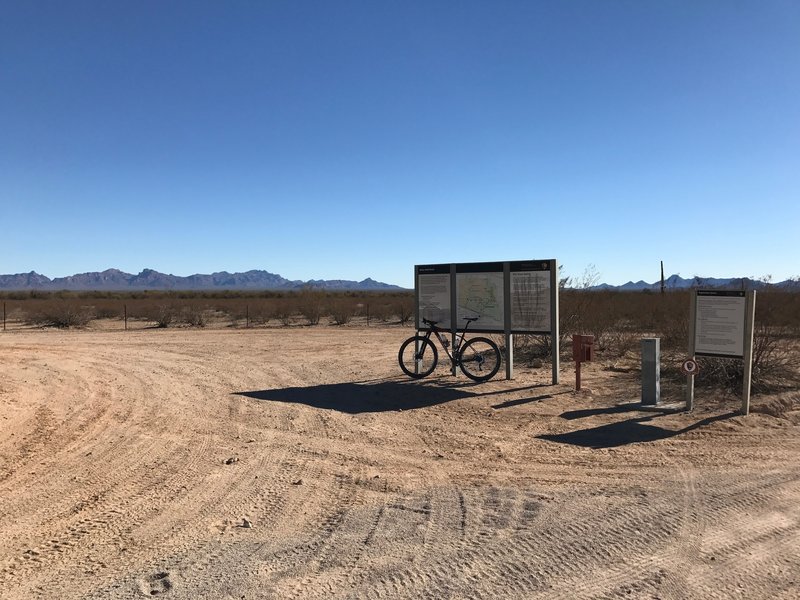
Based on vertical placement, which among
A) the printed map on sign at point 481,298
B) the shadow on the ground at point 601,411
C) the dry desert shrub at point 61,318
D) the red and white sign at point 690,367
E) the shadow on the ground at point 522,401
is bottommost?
the shadow on the ground at point 601,411

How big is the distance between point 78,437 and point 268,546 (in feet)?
15.3

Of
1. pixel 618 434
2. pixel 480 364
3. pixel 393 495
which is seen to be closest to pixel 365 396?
pixel 480 364

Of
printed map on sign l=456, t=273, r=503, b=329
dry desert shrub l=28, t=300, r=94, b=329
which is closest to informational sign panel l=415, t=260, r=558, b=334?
printed map on sign l=456, t=273, r=503, b=329

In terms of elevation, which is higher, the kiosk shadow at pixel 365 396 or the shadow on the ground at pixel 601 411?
the kiosk shadow at pixel 365 396

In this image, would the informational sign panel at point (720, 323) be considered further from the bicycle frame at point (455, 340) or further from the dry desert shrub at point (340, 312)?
the dry desert shrub at point (340, 312)

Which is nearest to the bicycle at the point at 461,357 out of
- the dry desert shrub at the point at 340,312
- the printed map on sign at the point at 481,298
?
the printed map on sign at the point at 481,298

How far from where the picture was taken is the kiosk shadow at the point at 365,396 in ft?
33.1

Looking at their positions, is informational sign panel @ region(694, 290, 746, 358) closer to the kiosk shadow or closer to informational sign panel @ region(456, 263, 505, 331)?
informational sign panel @ region(456, 263, 505, 331)

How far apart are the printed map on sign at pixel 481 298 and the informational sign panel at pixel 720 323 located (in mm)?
3832

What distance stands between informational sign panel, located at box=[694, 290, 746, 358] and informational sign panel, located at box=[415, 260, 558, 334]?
275 cm

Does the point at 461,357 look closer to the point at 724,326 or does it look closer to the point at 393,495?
the point at 724,326

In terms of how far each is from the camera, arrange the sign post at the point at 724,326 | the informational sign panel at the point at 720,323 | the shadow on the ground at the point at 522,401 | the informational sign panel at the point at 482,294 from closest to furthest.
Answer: the sign post at the point at 724,326 < the informational sign panel at the point at 720,323 < the shadow on the ground at the point at 522,401 < the informational sign panel at the point at 482,294

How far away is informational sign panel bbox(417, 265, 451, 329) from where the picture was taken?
41.9ft

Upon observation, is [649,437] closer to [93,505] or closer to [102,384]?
[93,505]
